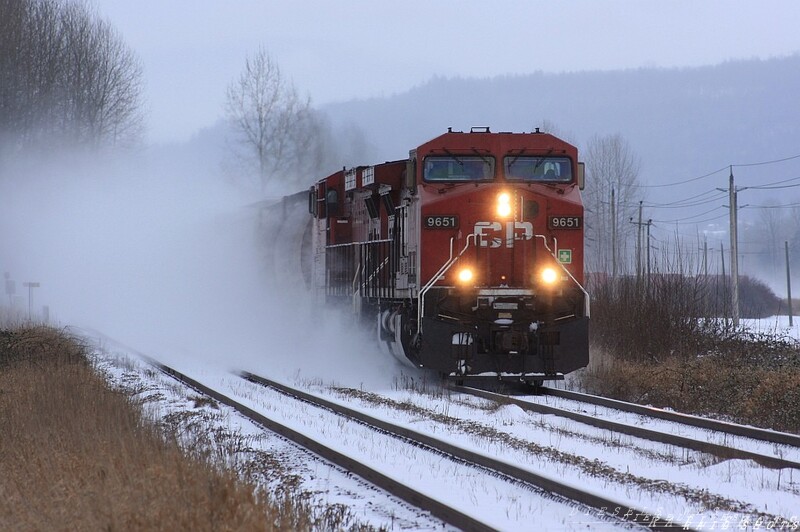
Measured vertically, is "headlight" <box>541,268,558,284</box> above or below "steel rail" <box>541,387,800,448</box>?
above

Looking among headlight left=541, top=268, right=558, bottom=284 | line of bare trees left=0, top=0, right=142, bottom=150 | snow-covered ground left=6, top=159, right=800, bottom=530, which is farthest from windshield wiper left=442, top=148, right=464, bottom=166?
line of bare trees left=0, top=0, right=142, bottom=150

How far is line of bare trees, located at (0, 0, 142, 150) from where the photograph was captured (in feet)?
147

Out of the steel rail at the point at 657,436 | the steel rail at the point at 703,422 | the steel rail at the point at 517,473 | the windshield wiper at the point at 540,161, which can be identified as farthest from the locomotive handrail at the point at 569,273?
the steel rail at the point at 517,473

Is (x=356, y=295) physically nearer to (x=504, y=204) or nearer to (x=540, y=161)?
(x=504, y=204)

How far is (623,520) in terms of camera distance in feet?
18.7

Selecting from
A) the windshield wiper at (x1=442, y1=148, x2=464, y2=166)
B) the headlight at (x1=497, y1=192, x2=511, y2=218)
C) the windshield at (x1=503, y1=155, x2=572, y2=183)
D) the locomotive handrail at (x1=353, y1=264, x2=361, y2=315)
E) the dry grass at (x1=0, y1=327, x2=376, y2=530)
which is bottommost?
the dry grass at (x1=0, y1=327, x2=376, y2=530)

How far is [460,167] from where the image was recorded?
14578 millimetres

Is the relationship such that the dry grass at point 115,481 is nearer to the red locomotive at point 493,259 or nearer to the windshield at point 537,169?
the red locomotive at point 493,259

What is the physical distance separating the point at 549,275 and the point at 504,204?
123 cm

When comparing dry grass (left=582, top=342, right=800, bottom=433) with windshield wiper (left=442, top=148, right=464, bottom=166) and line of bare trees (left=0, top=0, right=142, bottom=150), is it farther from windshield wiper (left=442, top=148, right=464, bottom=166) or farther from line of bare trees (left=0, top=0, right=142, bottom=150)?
line of bare trees (left=0, top=0, right=142, bottom=150)

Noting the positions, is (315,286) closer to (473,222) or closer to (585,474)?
(473,222)

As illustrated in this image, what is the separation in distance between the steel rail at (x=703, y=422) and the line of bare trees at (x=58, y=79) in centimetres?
3843

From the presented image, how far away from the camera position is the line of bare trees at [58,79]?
4491cm

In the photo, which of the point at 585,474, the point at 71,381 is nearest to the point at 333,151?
the point at 71,381
